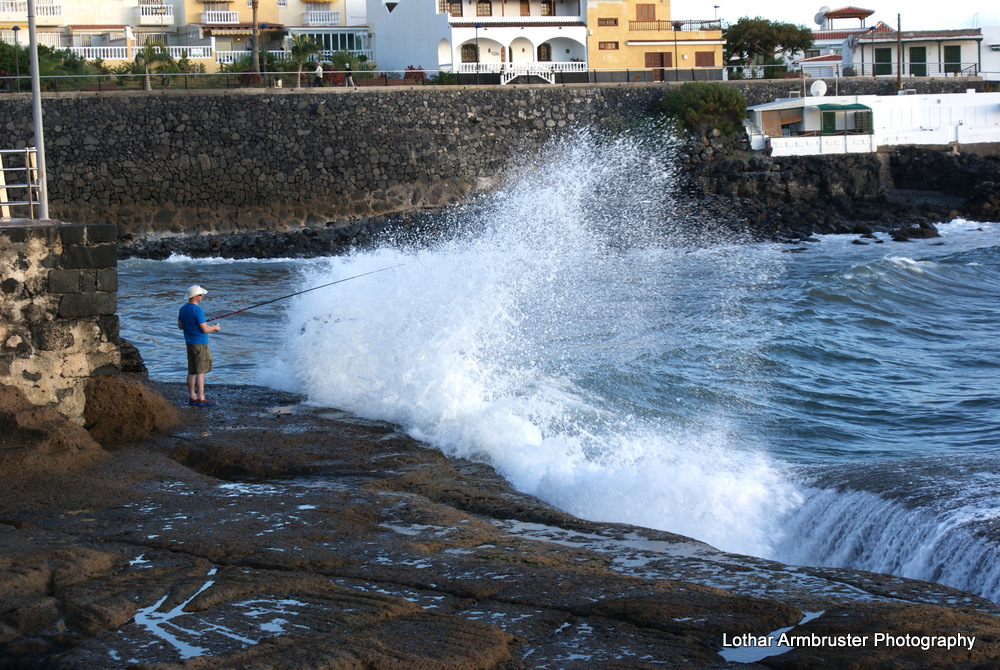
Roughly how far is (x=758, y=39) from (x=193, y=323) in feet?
140

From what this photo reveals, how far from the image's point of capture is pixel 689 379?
10.8m

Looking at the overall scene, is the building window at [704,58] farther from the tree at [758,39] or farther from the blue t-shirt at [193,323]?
the blue t-shirt at [193,323]

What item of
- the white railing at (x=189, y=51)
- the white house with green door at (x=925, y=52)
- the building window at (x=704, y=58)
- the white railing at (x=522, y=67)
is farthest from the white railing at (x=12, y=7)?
the white house with green door at (x=925, y=52)

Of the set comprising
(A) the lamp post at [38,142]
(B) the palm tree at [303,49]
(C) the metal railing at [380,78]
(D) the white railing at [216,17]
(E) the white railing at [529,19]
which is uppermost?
(D) the white railing at [216,17]

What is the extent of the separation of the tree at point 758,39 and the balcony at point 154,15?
87.0 feet

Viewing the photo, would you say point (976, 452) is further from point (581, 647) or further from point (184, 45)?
point (184, 45)

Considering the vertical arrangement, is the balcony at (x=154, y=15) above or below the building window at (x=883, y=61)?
above

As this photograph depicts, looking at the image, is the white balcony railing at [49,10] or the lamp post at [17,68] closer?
the lamp post at [17,68]

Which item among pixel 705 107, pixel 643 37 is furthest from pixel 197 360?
pixel 643 37

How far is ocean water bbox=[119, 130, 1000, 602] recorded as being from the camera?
6.35 m

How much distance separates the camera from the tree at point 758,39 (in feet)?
152

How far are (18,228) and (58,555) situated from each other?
367 centimetres

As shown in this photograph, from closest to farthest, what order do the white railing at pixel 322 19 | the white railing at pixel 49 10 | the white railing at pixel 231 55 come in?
the white railing at pixel 231 55, the white railing at pixel 49 10, the white railing at pixel 322 19

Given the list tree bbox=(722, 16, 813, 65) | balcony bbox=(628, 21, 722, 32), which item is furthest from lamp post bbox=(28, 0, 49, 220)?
tree bbox=(722, 16, 813, 65)
